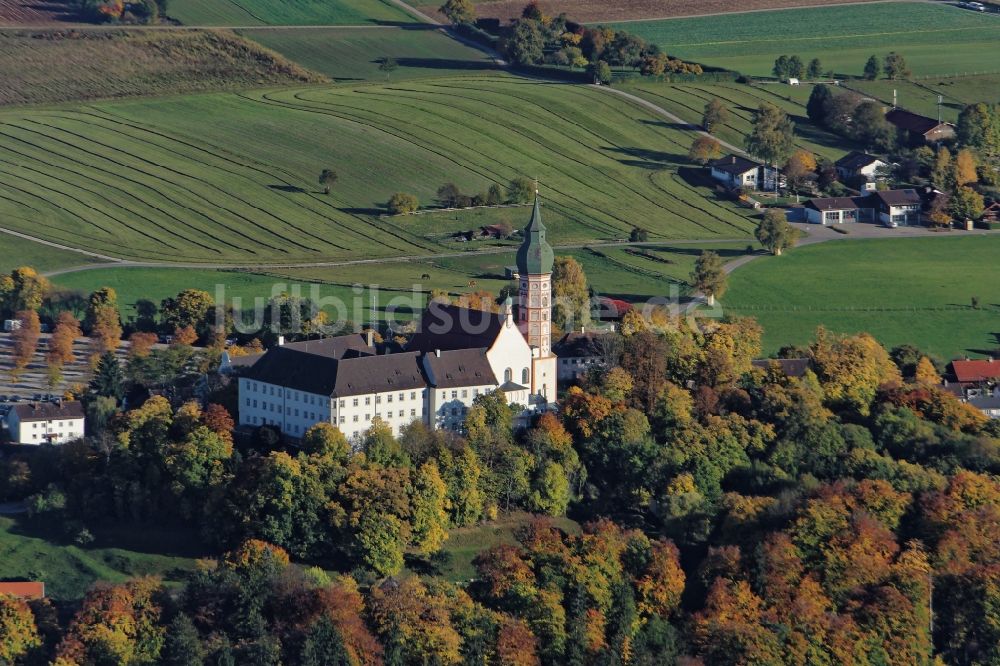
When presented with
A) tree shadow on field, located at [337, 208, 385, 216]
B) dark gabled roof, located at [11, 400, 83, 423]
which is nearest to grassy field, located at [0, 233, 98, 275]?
tree shadow on field, located at [337, 208, 385, 216]

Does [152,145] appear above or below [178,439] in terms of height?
above

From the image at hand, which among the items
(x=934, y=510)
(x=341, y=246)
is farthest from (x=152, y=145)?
(x=934, y=510)

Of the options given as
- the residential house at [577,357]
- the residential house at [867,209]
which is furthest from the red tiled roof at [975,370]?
the residential house at [867,209]

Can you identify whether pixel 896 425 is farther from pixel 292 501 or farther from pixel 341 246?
pixel 341 246

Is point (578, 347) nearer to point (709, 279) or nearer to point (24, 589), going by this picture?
point (709, 279)

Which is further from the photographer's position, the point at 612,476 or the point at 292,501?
the point at 612,476

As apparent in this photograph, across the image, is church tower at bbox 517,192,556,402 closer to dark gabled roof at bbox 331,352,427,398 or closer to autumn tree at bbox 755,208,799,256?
dark gabled roof at bbox 331,352,427,398
